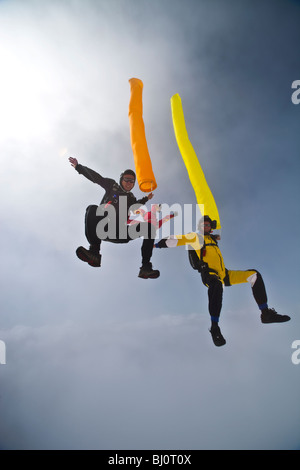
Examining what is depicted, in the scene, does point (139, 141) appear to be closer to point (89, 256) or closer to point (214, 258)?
point (89, 256)

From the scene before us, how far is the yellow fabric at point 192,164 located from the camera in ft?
19.0

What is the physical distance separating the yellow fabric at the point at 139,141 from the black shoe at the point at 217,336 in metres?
3.24

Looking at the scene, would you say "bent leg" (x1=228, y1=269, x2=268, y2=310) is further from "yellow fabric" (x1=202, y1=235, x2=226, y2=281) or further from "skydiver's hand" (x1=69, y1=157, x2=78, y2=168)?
"skydiver's hand" (x1=69, y1=157, x2=78, y2=168)

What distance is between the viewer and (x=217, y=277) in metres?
5.82

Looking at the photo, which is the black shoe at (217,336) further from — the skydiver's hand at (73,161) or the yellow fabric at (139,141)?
the skydiver's hand at (73,161)

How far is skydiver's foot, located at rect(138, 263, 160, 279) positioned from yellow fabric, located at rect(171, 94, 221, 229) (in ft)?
6.19

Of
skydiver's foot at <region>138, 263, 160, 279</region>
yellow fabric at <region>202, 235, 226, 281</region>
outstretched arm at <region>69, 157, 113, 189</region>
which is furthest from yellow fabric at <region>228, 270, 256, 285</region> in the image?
outstretched arm at <region>69, 157, 113, 189</region>

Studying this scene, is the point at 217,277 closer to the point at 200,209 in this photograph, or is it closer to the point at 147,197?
the point at 200,209

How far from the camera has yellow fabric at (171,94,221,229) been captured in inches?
228

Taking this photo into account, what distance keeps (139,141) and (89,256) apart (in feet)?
8.98

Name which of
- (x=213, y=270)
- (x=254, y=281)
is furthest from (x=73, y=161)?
(x=254, y=281)

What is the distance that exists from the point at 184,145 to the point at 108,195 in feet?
7.94

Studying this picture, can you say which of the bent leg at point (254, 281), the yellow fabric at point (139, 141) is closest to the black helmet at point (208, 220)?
the bent leg at point (254, 281)
